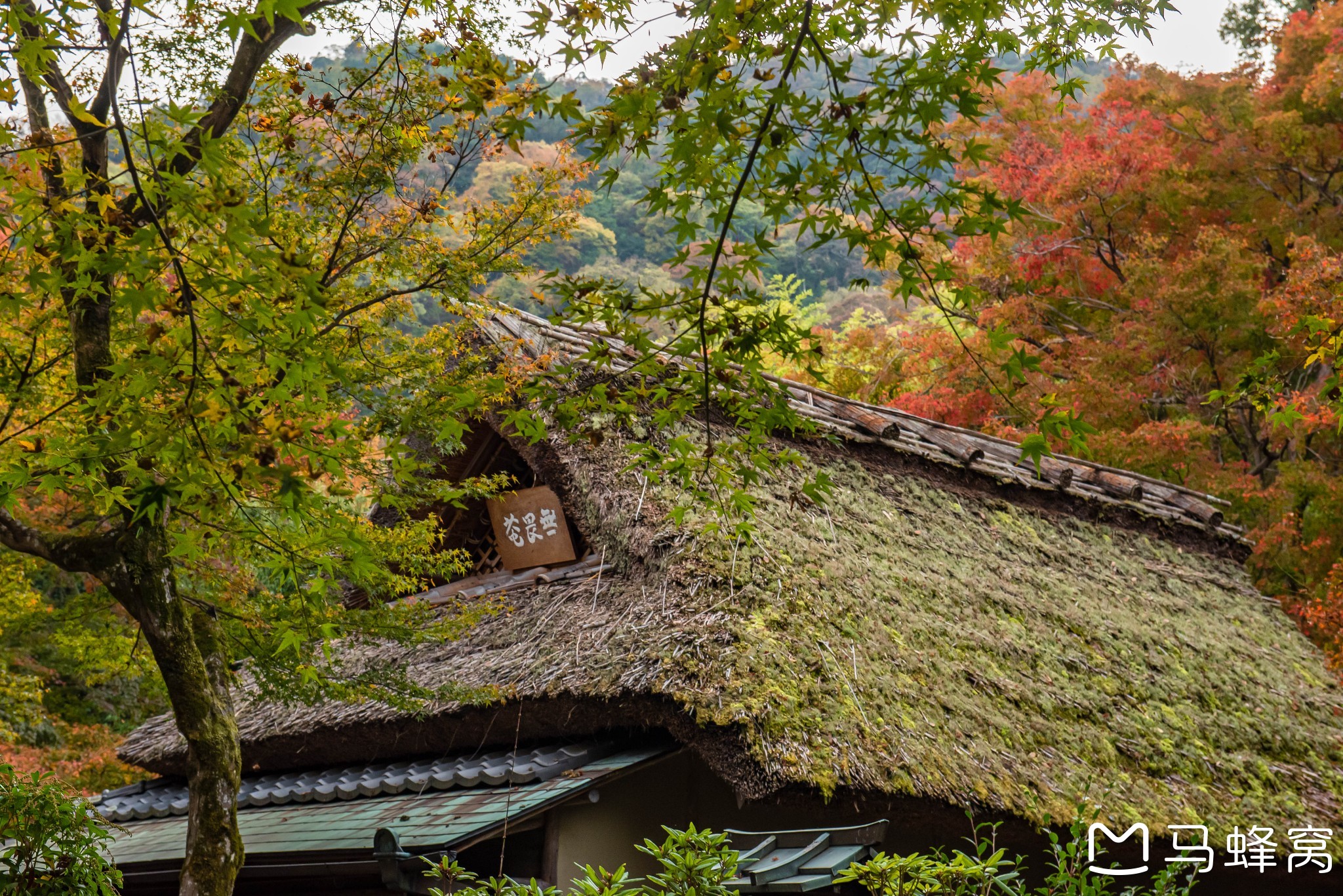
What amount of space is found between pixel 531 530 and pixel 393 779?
5.48 ft

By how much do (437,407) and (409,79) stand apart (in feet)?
5.01

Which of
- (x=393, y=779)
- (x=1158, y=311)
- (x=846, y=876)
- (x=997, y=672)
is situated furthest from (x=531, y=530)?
(x=1158, y=311)

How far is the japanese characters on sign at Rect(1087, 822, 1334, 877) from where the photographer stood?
4578 mm

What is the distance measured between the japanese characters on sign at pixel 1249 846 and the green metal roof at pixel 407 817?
2322 mm

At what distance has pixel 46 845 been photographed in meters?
3.24

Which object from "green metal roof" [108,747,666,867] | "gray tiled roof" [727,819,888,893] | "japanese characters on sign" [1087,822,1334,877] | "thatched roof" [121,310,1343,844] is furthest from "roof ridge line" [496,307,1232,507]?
"gray tiled roof" [727,819,888,893]

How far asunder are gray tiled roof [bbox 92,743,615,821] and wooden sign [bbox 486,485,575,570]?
1.34 metres

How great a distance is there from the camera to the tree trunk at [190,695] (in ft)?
11.8

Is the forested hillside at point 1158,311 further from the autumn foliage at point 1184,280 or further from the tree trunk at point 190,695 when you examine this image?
the tree trunk at point 190,695

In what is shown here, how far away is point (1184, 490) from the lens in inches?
385

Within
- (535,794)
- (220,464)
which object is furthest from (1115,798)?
(220,464)

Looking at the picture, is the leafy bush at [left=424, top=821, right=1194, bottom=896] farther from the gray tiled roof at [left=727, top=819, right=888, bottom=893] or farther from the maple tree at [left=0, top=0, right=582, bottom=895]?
the maple tree at [left=0, top=0, right=582, bottom=895]

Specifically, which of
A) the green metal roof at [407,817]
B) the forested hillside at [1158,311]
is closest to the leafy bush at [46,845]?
the green metal roof at [407,817]

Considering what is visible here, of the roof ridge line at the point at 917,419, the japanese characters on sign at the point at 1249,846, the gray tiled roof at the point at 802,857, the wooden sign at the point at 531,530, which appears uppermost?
the roof ridge line at the point at 917,419
